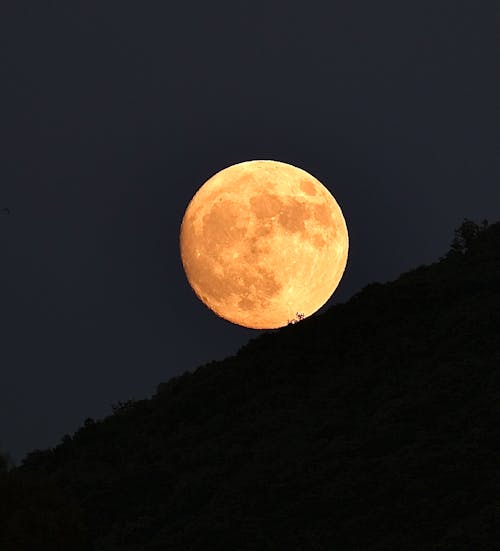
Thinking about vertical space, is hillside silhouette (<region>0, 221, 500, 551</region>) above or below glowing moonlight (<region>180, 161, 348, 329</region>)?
below

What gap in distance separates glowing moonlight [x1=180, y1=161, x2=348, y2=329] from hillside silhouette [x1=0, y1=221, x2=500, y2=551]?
7.66 feet

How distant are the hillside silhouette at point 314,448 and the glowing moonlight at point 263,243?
7.66ft

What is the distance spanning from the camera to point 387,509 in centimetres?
2602

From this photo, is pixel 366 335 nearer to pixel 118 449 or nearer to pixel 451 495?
pixel 118 449

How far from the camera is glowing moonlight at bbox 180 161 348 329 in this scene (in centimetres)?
4278

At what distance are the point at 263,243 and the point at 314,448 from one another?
13347 millimetres

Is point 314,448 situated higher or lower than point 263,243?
lower

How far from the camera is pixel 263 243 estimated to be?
42625 millimetres

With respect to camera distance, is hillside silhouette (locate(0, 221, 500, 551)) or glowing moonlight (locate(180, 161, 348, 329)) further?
glowing moonlight (locate(180, 161, 348, 329))

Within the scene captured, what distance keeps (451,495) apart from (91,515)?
35.6 feet

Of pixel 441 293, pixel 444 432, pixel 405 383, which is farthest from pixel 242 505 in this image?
pixel 441 293

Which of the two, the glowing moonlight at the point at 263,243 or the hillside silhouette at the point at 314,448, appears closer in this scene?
the hillside silhouette at the point at 314,448

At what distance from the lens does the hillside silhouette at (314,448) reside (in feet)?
82.1

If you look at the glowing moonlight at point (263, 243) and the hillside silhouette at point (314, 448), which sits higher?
the glowing moonlight at point (263, 243)
